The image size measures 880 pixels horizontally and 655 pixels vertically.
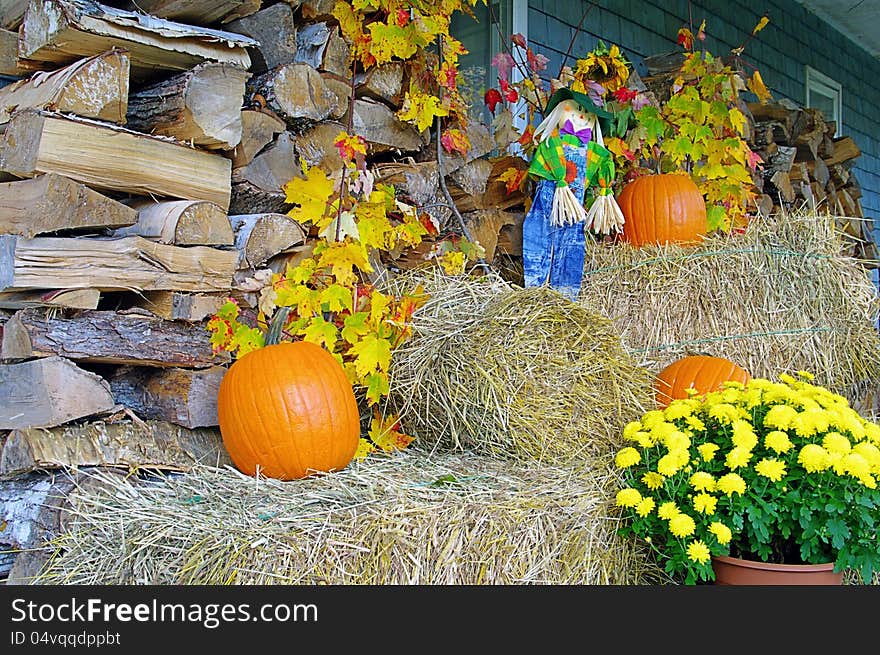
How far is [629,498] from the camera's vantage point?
5.67ft

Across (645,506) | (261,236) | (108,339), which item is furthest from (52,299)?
(645,506)

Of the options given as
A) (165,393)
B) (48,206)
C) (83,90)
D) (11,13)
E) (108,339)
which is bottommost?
(165,393)

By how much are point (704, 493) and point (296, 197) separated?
1279mm

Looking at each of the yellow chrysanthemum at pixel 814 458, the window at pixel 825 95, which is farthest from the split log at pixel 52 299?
the window at pixel 825 95

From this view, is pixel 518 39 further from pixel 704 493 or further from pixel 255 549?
pixel 255 549

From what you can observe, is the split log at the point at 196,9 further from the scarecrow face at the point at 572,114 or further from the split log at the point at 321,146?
the scarecrow face at the point at 572,114

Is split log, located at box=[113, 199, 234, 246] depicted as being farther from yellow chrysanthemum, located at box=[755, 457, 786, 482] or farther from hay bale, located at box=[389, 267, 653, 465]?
yellow chrysanthemum, located at box=[755, 457, 786, 482]

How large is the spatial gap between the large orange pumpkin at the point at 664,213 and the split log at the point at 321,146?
1.20 metres

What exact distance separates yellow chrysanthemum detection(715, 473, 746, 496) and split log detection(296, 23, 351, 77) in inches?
59.7

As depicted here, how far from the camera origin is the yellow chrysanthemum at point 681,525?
5.41 feet

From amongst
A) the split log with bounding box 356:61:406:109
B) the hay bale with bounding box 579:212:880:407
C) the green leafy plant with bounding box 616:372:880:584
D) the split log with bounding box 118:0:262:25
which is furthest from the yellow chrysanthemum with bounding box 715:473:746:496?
the split log with bounding box 118:0:262:25

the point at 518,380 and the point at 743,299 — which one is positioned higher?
the point at 743,299

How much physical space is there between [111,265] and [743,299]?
6.82ft

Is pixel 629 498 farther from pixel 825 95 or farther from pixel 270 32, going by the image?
pixel 825 95
